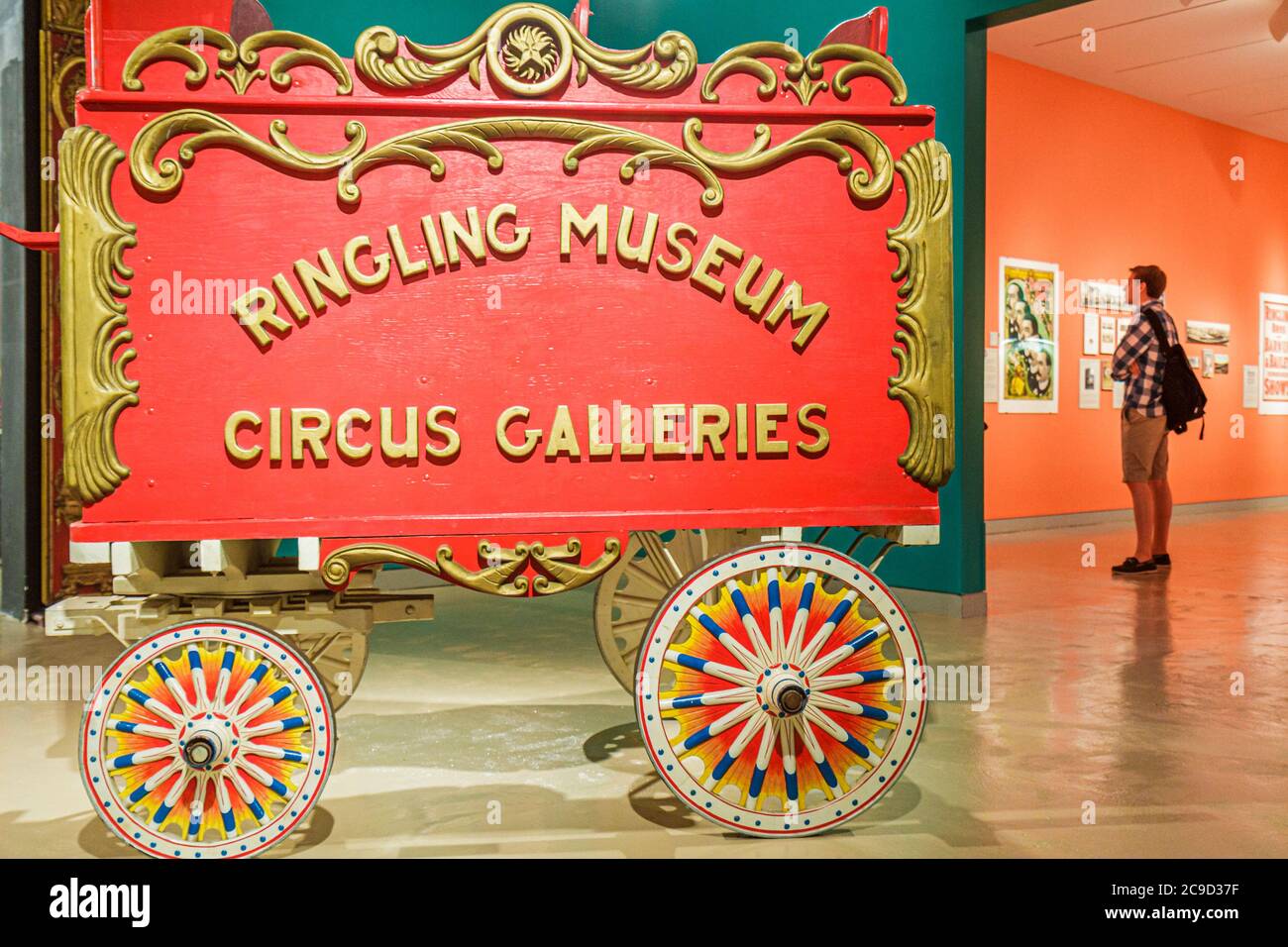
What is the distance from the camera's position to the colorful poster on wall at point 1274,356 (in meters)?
13.8

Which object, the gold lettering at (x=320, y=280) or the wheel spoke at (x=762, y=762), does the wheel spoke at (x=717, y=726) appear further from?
the gold lettering at (x=320, y=280)

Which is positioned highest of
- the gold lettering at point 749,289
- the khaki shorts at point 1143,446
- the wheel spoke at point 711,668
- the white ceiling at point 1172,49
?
the white ceiling at point 1172,49

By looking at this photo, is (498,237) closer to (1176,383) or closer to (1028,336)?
(1176,383)

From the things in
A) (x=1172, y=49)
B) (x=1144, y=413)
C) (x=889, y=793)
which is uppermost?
(x=1172, y=49)

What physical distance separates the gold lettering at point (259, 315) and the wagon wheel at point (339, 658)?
0.93 m

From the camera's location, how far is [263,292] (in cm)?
270

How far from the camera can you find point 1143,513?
25.7ft

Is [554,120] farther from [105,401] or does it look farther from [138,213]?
[105,401]

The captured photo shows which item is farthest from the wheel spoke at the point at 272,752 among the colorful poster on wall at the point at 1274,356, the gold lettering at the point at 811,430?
the colorful poster on wall at the point at 1274,356

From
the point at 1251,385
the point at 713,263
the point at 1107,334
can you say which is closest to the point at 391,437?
the point at 713,263

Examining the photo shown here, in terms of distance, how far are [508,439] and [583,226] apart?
0.56m

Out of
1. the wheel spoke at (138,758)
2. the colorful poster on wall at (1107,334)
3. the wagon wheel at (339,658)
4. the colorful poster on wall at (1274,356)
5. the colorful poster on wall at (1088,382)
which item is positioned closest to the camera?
the wheel spoke at (138,758)

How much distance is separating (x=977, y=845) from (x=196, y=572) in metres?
2.23

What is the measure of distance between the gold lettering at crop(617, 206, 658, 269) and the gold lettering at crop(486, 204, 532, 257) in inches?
9.1
